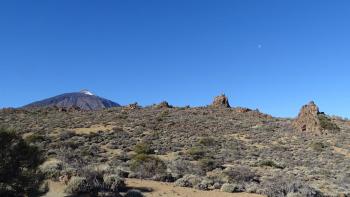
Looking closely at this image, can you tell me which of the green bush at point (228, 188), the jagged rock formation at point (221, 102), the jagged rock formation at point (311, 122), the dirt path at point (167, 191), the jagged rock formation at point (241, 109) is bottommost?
the dirt path at point (167, 191)

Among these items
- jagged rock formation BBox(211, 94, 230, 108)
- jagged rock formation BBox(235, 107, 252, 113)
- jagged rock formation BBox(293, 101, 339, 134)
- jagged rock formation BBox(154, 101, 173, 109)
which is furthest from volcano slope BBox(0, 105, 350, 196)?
jagged rock formation BBox(211, 94, 230, 108)

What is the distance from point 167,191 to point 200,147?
26.5 meters

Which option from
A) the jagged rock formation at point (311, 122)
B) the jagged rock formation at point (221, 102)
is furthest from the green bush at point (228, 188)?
the jagged rock formation at point (221, 102)

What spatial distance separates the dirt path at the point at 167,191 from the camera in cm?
2082

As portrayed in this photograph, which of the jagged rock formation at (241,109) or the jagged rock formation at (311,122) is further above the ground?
the jagged rock formation at (241,109)

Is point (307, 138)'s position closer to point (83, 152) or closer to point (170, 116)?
point (170, 116)

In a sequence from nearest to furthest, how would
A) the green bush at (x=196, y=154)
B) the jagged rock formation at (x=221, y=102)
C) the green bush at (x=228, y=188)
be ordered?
the green bush at (x=228, y=188) → the green bush at (x=196, y=154) → the jagged rock formation at (x=221, y=102)

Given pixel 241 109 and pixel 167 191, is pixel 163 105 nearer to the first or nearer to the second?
pixel 241 109

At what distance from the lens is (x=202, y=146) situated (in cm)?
4894

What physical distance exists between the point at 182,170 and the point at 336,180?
10.5 meters

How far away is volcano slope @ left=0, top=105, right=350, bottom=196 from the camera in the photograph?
25.5 meters

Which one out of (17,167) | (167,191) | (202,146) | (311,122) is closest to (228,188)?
(167,191)

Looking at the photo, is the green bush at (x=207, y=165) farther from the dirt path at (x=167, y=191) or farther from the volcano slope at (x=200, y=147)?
the dirt path at (x=167, y=191)

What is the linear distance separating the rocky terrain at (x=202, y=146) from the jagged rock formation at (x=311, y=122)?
14 cm
